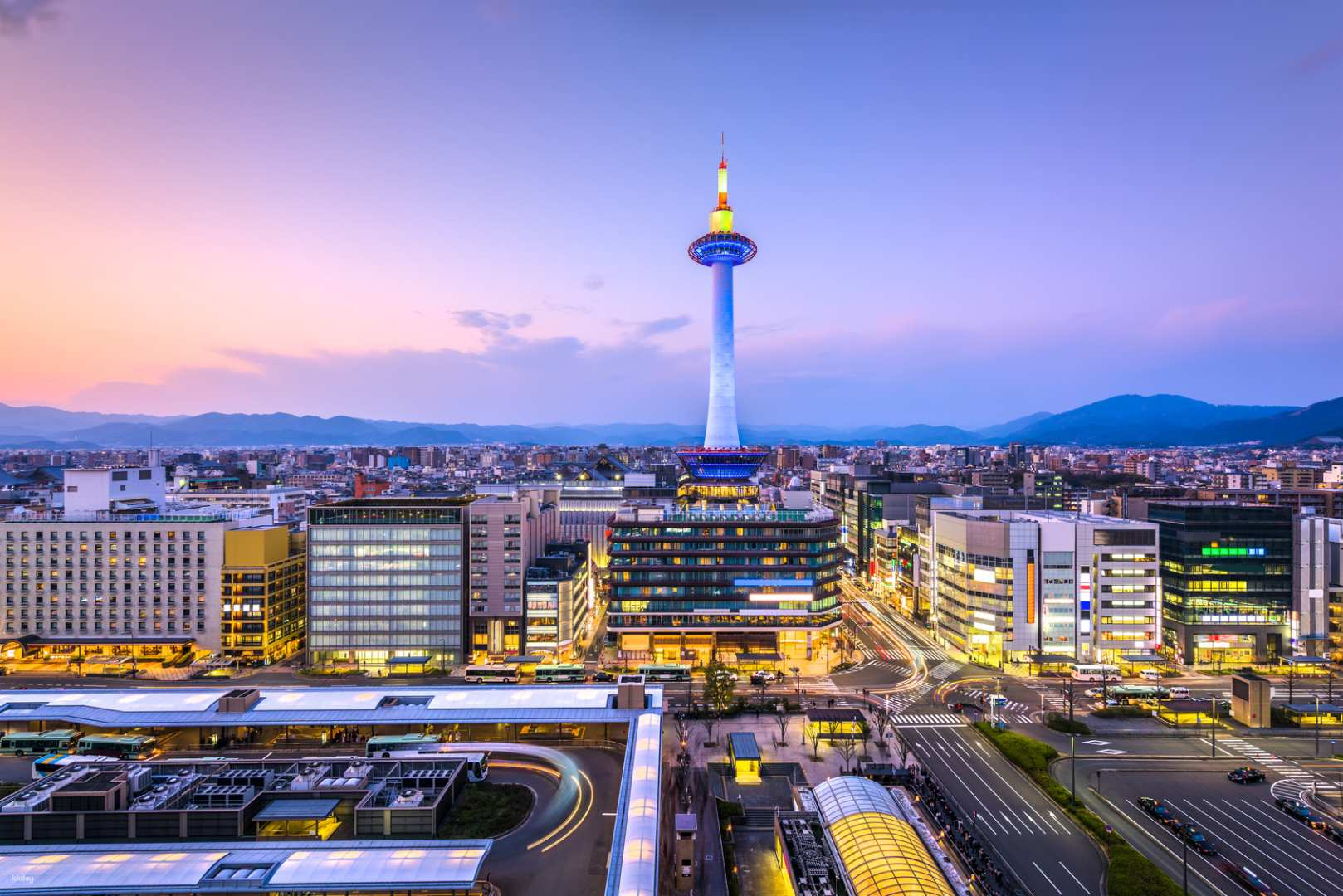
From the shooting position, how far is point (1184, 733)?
62.4 metres

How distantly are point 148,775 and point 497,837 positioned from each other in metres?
21.4

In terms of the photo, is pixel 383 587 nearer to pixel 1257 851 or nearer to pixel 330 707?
pixel 330 707

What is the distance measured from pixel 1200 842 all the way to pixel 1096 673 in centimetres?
→ 3827

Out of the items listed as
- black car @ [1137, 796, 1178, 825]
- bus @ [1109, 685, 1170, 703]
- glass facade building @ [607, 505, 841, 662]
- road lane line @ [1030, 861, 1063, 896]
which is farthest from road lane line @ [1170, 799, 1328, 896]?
glass facade building @ [607, 505, 841, 662]

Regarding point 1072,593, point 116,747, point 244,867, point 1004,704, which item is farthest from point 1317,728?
point 116,747

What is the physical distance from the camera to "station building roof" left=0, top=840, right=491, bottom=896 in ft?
105

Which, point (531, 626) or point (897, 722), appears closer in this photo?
A: point (897, 722)

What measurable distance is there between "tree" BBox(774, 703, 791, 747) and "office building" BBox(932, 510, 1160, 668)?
31.2 metres

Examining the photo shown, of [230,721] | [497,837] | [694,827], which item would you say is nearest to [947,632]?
[694,827]

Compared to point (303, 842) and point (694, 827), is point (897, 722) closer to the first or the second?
point (694, 827)

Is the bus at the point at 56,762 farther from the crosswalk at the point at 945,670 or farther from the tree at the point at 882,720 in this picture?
the crosswalk at the point at 945,670

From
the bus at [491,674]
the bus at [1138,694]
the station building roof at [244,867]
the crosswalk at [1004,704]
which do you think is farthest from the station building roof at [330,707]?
the bus at [1138,694]

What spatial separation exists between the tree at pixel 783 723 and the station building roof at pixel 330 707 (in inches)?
487

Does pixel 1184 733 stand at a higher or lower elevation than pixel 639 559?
lower
